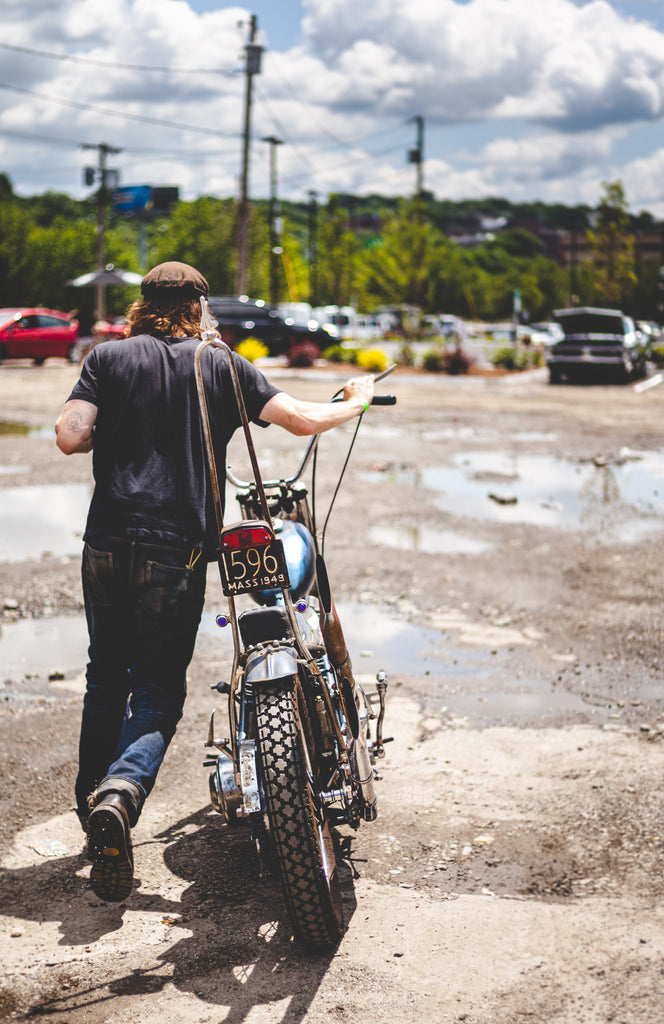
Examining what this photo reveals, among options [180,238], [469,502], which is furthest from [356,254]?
[469,502]

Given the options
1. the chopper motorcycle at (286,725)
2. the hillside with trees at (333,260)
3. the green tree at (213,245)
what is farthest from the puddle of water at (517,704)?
the green tree at (213,245)

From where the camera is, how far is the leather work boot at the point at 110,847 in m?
3.00

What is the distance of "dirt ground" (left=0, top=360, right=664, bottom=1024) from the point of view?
2988 mm

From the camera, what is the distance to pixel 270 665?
3.09 m

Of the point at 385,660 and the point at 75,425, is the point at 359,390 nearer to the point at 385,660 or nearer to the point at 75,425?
the point at 75,425

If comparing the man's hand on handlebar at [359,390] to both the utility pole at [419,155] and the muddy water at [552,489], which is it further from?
the utility pole at [419,155]

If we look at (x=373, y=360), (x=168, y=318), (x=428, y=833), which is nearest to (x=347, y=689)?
(x=428, y=833)

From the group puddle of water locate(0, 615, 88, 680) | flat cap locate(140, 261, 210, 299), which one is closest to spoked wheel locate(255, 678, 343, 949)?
flat cap locate(140, 261, 210, 299)

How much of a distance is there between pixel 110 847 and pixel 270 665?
0.66 meters

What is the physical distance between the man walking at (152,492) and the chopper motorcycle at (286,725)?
20 centimetres

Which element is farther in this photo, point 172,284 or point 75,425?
point 172,284

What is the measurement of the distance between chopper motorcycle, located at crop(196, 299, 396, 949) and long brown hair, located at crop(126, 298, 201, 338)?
0.30 metres

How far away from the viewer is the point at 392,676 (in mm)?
5758

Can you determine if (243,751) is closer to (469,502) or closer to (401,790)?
(401,790)
